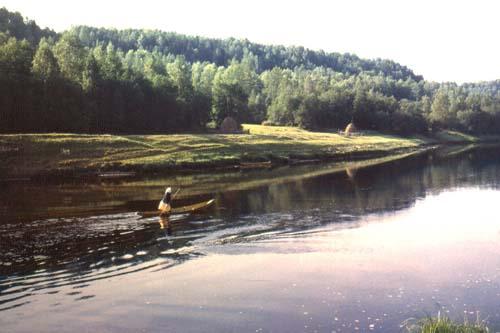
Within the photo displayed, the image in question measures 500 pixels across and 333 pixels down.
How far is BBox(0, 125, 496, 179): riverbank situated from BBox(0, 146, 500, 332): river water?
22.6 m

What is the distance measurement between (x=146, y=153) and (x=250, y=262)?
6854 cm

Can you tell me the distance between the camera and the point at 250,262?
35.1m

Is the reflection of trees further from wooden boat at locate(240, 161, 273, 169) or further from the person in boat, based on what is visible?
wooden boat at locate(240, 161, 273, 169)

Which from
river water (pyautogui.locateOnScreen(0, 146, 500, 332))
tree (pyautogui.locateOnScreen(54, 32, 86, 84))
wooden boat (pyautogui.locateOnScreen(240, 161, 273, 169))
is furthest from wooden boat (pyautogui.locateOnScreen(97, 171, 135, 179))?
tree (pyautogui.locateOnScreen(54, 32, 86, 84))

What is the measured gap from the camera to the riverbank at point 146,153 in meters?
89.2

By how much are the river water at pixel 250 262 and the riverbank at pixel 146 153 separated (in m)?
22.6

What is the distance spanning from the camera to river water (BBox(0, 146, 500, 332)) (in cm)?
2573

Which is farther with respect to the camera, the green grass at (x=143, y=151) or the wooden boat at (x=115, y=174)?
the green grass at (x=143, y=151)

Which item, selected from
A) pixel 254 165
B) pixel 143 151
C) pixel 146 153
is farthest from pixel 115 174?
pixel 254 165

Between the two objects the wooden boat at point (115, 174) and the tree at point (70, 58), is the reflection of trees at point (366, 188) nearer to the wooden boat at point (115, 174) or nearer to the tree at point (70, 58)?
the wooden boat at point (115, 174)

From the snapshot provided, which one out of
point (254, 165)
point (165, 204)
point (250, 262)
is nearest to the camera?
point (250, 262)

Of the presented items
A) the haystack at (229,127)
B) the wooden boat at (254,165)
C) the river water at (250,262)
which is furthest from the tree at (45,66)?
the river water at (250,262)

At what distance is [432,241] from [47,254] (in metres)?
25.9

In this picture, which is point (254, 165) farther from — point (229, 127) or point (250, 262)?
point (250, 262)
